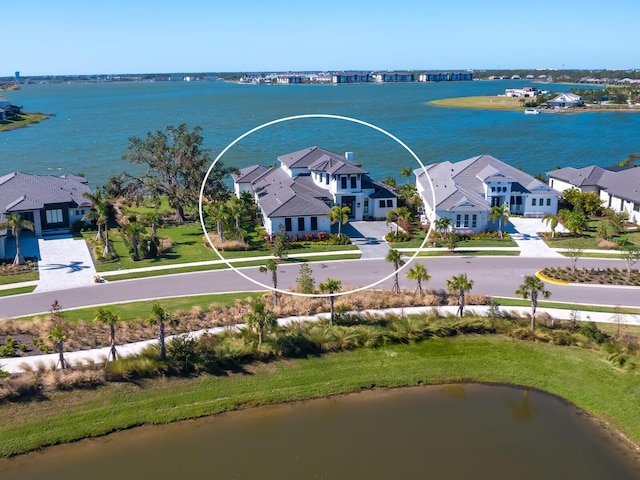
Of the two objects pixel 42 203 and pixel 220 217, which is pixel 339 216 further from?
pixel 42 203

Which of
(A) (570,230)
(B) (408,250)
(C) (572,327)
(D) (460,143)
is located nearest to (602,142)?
(D) (460,143)

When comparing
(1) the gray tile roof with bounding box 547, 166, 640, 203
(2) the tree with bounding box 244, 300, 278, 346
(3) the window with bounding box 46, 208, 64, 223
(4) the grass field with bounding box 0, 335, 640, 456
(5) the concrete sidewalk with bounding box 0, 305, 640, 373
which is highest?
(1) the gray tile roof with bounding box 547, 166, 640, 203

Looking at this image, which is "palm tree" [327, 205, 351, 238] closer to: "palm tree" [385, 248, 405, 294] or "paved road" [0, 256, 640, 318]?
"paved road" [0, 256, 640, 318]

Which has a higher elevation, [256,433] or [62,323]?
[62,323]

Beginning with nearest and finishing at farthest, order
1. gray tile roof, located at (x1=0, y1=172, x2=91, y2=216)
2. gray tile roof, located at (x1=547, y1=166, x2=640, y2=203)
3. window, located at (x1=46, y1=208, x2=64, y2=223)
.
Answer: gray tile roof, located at (x1=0, y1=172, x2=91, y2=216) < window, located at (x1=46, y1=208, x2=64, y2=223) < gray tile roof, located at (x1=547, y1=166, x2=640, y2=203)

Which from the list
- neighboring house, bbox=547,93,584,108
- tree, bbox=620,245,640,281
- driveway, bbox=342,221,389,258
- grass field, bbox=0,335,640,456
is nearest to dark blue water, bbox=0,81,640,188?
neighboring house, bbox=547,93,584,108

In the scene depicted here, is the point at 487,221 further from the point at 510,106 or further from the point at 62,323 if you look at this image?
the point at 510,106
